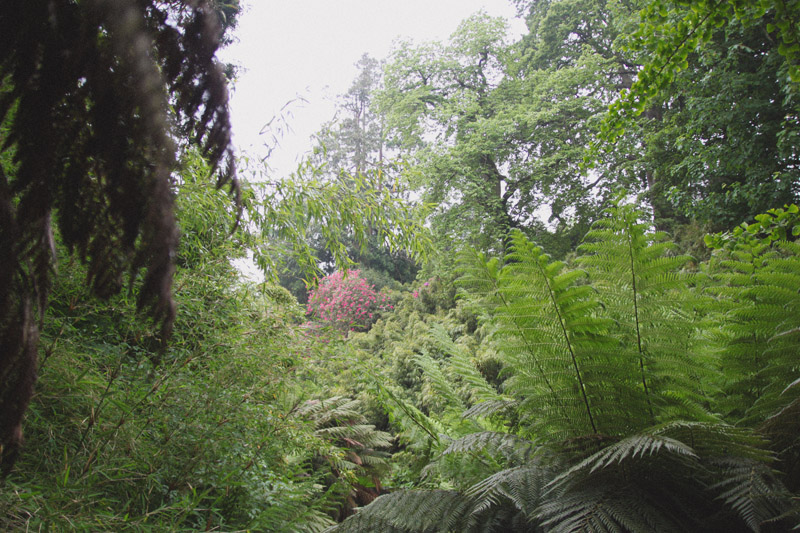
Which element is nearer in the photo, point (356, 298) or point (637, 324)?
point (637, 324)

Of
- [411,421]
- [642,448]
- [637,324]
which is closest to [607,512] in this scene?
[642,448]

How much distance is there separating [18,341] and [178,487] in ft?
4.36

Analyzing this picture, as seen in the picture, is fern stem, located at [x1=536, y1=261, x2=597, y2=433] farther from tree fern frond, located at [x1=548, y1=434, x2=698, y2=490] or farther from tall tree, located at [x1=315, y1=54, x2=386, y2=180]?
tall tree, located at [x1=315, y1=54, x2=386, y2=180]

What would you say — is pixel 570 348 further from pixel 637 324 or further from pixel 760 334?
pixel 760 334

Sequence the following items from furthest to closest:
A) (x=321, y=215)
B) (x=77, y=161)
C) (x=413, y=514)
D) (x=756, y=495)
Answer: (x=321, y=215) → (x=413, y=514) → (x=756, y=495) → (x=77, y=161)

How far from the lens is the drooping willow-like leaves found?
1.06 ft

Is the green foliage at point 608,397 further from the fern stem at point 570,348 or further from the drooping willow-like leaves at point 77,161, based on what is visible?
the drooping willow-like leaves at point 77,161

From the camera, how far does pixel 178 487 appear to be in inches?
54.3

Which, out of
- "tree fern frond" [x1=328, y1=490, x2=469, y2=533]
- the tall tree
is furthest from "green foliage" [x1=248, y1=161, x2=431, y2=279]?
the tall tree

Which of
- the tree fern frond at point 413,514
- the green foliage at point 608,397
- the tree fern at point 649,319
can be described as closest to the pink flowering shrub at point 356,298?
the tree fern frond at point 413,514

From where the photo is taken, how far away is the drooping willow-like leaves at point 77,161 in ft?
1.06

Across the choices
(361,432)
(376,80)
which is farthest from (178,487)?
(376,80)

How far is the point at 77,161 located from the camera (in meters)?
0.37

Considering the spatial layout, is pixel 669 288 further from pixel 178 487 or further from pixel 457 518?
pixel 178 487
